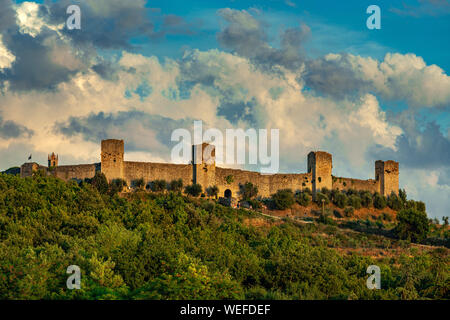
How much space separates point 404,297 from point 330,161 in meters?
35.0

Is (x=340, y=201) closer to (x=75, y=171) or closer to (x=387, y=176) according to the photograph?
(x=387, y=176)

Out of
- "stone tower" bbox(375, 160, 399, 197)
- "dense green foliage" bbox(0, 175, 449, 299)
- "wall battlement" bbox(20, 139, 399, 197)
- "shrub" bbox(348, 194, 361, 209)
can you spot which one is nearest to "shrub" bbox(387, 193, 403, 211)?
"stone tower" bbox(375, 160, 399, 197)

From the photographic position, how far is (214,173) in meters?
48.5

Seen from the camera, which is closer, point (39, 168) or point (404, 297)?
point (404, 297)

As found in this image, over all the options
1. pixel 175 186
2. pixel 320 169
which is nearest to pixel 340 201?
pixel 320 169

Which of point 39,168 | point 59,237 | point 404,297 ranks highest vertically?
point 39,168

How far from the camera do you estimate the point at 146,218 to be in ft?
102

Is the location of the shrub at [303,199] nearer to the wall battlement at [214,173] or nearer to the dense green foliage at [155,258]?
the wall battlement at [214,173]

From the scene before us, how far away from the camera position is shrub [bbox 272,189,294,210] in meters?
49.2

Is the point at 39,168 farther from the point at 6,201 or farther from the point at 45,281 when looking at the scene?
the point at 45,281

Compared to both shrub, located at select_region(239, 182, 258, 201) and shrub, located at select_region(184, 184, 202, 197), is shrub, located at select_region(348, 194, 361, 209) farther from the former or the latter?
shrub, located at select_region(184, 184, 202, 197)

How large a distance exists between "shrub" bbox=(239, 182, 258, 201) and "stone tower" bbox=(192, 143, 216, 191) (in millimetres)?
3095
